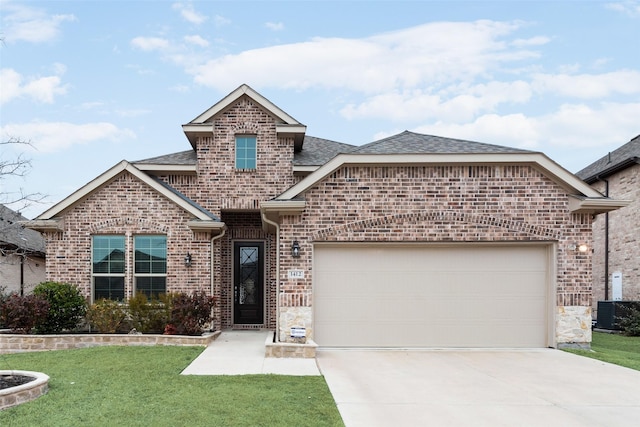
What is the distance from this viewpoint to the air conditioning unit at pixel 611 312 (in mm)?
15578

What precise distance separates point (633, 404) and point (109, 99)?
16.4 metres

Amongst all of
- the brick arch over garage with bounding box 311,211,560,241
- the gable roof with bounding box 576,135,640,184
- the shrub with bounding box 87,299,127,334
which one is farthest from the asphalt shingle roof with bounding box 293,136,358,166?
the gable roof with bounding box 576,135,640,184

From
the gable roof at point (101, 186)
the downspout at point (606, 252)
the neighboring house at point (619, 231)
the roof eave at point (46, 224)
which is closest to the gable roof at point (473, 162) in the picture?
the gable roof at point (101, 186)

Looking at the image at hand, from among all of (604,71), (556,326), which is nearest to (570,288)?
(556,326)

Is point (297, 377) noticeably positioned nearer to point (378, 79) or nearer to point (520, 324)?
point (520, 324)

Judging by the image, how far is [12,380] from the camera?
7.01m

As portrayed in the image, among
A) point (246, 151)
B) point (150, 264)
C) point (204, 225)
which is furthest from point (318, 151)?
point (150, 264)

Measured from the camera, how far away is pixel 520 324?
11.2 m

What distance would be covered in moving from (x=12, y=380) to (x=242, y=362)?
3711 mm

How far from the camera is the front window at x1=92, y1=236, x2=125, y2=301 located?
498 inches

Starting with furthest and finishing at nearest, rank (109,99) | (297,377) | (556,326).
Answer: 1. (109,99)
2. (556,326)
3. (297,377)

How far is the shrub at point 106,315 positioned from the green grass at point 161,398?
8.29 ft

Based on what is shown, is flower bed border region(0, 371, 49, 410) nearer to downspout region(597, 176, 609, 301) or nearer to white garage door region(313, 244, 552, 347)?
white garage door region(313, 244, 552, 347)

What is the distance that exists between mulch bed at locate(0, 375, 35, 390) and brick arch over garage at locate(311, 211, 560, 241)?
233 inches
